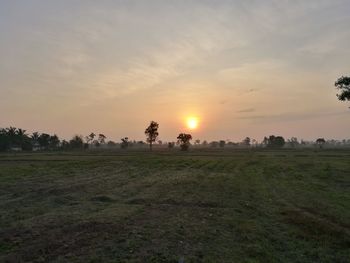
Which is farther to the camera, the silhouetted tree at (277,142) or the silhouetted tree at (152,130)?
the silhouetted tree at (277,142)

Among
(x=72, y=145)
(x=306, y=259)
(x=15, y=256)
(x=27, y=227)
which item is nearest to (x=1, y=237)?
(x=27, y=227)

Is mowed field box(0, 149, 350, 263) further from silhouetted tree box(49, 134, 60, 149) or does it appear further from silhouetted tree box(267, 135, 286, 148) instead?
silhouetted tree box(267, 135, 286, 148)

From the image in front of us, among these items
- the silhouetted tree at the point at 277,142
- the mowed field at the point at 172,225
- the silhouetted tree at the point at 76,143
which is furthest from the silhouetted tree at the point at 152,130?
the mowed field at the point at 172,225

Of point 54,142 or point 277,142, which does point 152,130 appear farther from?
point 277,142

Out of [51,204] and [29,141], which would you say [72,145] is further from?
[51,204]

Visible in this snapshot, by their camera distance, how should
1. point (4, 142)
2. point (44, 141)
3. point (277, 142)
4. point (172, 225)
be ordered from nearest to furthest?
point (172, 225), point (4, 142), point (44, 141), point (277, 142)

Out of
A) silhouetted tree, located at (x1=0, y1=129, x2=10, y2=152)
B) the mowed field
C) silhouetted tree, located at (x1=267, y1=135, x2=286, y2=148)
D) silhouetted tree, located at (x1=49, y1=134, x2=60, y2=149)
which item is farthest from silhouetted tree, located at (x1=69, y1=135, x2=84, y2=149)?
the mowed field

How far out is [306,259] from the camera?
11016 millimetres

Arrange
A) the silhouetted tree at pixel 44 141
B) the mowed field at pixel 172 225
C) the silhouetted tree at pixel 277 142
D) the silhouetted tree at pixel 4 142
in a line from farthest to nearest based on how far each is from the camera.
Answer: the silhouetted tree at pixel 277 142, the silhouetted tree at pixel 44 141, the silhouetted tree at pixel 4 142, the mowed field at pixel 172 225

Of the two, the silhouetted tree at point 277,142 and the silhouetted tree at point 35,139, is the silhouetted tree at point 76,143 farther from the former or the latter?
the silhouetted tree at point 277,142

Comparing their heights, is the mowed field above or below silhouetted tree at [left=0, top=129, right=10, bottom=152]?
below

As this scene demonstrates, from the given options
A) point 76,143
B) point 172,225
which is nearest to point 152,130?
point 76,143

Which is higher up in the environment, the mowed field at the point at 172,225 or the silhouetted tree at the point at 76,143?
the silhouetted tree at the point at 76,143

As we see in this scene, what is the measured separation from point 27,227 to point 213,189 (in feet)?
47.0
